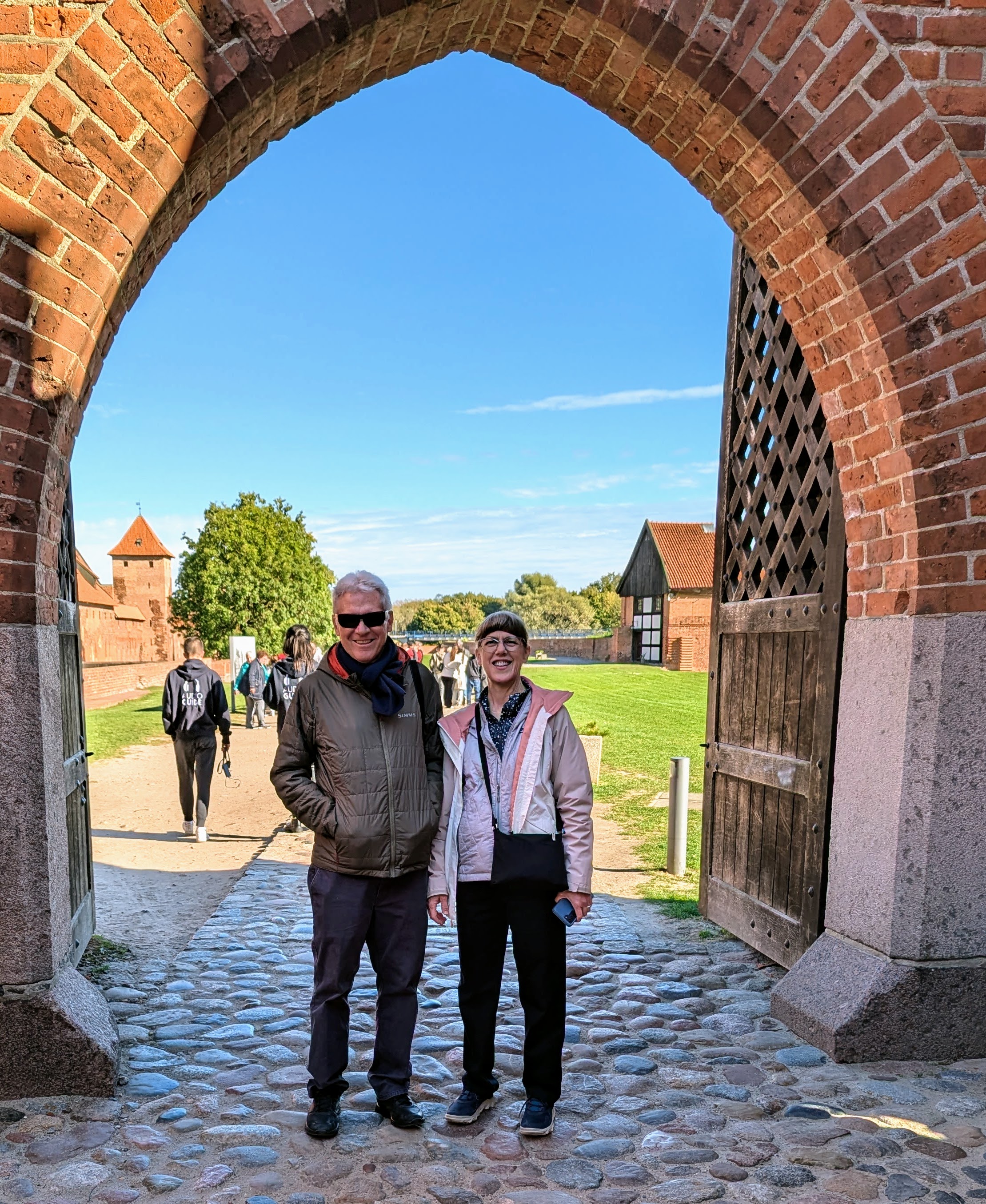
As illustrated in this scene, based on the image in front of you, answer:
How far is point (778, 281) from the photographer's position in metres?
4.31

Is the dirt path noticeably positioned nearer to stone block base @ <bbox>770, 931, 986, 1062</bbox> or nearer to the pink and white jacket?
the pink and white jacket

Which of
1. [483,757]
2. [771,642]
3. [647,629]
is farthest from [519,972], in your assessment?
[647,629]

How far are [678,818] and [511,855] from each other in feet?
15.8

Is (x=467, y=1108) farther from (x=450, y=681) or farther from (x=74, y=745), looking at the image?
(x=450, y=681)

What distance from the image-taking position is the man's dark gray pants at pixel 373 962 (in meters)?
3.29

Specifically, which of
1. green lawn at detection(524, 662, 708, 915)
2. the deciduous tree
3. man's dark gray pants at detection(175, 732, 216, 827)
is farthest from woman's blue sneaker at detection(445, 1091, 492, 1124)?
the deciduous tree

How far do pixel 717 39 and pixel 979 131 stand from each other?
1.17 m

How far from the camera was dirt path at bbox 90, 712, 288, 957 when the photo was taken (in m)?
6.08

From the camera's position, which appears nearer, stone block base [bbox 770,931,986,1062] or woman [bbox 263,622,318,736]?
stone block base [bbox 770,931,986,1062]

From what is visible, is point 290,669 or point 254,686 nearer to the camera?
point 290,669

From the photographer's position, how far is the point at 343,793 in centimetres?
327

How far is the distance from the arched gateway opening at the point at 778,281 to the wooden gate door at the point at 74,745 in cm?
100

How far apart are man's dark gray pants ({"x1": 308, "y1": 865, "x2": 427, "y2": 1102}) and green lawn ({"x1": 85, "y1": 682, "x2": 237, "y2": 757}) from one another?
34.9 feet

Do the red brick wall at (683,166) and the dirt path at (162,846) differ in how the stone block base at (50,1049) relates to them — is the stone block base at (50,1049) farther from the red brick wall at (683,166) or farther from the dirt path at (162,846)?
the dirt path at (162,846)
